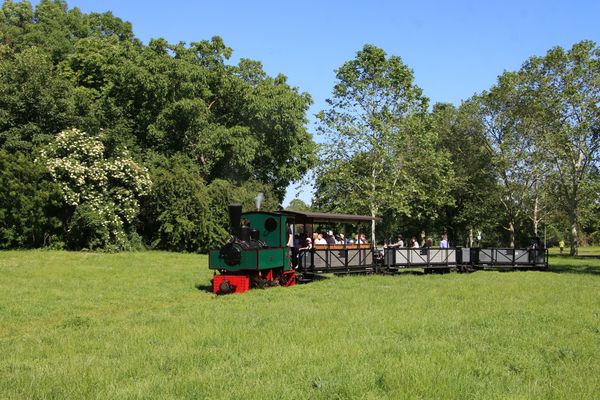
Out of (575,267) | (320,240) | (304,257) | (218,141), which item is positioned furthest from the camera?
(218,141)

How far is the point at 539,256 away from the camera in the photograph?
2608 cm

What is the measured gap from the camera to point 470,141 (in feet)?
140

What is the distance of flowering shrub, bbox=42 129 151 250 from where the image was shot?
27.7 metres

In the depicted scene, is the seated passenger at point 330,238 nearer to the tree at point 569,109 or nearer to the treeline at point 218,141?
the treeline at point 218,141

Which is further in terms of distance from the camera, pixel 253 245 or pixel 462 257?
pixel 462 257

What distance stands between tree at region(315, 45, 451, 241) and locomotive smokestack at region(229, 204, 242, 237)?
18.2 m

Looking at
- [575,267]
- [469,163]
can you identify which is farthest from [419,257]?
[469,163]

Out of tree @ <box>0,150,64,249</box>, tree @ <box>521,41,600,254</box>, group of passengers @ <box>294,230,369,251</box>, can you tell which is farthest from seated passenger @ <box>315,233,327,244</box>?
tree @ <box>521,41,600,254</box>

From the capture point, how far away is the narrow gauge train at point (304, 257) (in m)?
15.6

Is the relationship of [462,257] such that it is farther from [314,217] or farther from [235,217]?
[235,217]

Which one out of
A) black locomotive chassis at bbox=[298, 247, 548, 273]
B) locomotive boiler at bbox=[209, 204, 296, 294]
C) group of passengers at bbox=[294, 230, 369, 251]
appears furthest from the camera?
group of passengers at bbox=[294, 230, 369, 251]

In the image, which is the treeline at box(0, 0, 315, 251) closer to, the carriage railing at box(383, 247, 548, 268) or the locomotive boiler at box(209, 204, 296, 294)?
the carriage railing at box(383, 247, 548, 268)

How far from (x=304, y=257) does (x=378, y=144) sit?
1634 cm

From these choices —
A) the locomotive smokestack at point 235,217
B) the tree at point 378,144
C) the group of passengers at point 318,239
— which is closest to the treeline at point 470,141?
the tree at point 378,144
